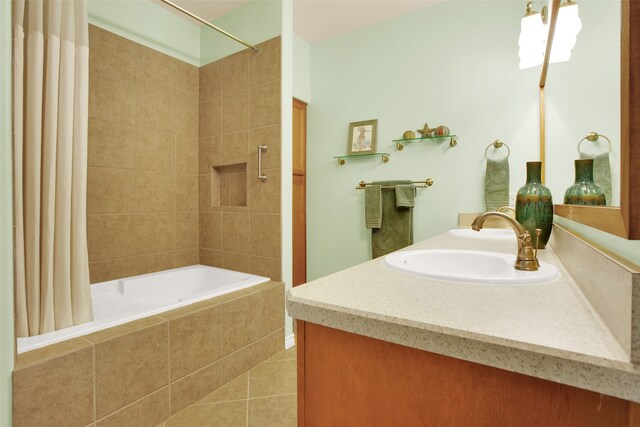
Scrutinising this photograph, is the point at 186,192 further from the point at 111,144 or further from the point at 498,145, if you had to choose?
the point at 498,145

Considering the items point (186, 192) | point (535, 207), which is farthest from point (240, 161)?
point (535, 207)

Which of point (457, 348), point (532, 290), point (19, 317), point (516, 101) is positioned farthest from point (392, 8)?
point (19, 317)

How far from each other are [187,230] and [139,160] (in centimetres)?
65

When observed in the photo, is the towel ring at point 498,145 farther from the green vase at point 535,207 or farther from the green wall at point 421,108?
the green vase at point 535,207

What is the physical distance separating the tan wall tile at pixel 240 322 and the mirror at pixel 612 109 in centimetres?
159

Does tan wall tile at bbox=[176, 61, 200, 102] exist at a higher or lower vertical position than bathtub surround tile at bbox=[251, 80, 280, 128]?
higher

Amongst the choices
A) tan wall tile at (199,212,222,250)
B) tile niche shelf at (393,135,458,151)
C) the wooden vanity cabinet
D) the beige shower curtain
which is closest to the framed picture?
tile niche shelf at (393,135,458,151)

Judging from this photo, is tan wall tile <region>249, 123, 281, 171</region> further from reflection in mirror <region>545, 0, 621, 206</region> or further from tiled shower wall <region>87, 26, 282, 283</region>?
reflection in mirror <region>545, 0, 621, 206</region>

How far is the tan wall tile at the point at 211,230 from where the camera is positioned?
257 cm

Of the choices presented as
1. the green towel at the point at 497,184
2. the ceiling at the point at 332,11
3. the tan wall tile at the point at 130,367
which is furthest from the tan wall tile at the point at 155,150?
the green towel at the point at 497,184

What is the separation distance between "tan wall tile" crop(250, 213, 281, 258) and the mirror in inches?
61.6

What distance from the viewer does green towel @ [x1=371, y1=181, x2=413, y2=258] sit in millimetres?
2498

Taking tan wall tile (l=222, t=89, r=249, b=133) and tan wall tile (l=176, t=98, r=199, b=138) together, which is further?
tan wall tile (l=176, t=98, r=199, b=138)

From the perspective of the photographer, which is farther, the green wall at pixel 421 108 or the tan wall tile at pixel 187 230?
the tan wall tile at pixel 187 230
